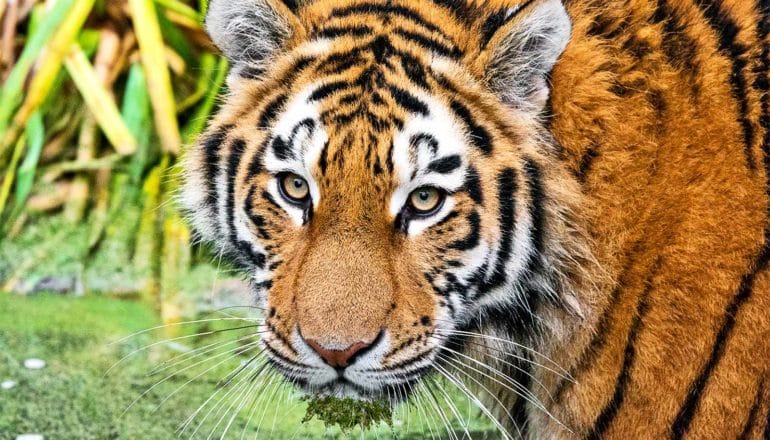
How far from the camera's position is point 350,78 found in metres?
1.85

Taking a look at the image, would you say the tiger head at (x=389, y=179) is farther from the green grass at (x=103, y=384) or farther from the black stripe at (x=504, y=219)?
the green grass at (x=103, y=384)

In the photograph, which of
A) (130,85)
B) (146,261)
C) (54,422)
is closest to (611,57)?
(54,422)

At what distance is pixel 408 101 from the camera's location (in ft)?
5.96

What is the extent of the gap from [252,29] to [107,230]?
198 centimetres

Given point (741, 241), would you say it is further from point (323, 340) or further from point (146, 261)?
point (146, 261)

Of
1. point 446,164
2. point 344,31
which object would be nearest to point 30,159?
point 344,31

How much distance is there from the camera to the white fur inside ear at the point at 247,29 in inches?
74.8

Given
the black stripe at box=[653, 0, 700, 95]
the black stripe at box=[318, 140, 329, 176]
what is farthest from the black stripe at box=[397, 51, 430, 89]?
the black stripe at box=[653, 0, 700, 95]

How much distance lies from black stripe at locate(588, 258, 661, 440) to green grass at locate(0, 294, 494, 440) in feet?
2.23

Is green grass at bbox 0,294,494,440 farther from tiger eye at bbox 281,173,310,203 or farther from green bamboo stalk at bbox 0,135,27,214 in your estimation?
tiger eye at bbox 281,173,310,203

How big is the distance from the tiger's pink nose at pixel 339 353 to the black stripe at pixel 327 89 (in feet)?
1.43

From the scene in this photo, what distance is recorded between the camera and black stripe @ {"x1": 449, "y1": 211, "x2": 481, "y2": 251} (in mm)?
1818

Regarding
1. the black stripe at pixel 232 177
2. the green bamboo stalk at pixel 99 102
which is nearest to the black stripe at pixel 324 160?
the black stripe at pixel 232 177

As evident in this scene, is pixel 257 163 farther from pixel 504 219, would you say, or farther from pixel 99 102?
pixel 99 102
